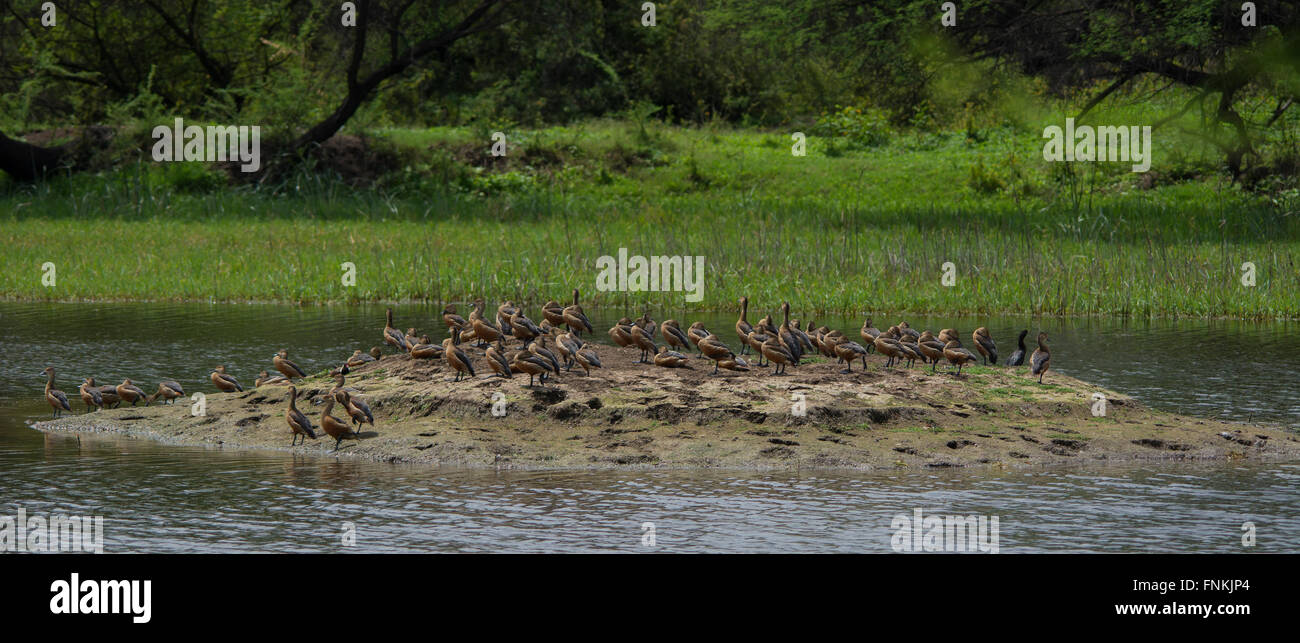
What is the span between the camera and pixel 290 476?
45.4 ft

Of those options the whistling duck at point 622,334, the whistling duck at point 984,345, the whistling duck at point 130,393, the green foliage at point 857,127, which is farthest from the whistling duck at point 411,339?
the green foliage at point 857,127

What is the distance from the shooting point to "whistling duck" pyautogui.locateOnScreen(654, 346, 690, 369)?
16875 millimetres

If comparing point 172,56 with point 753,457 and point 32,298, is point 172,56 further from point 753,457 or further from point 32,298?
point 753,457

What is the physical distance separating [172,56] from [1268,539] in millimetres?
47247

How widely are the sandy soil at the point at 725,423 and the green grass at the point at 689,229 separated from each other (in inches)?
422

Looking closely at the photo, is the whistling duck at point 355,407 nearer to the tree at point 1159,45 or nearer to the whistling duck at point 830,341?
the whistling duck at point 830,341

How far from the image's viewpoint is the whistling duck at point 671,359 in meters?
16.9

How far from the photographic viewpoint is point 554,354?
54.0ft

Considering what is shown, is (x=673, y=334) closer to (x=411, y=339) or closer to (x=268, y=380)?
(x=411, y=339)

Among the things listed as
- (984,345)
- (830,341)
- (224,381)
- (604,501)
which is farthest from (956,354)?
(224,381)

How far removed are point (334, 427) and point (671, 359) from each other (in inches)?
156

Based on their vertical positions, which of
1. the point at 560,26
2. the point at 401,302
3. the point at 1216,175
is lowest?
the point at 401,302

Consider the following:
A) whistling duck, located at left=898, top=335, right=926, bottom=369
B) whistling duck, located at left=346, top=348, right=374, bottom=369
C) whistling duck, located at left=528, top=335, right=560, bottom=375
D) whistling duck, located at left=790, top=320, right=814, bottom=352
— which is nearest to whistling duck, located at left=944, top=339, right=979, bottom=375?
whistling duck, located at left=898, top=335, right=926, bottom=369
